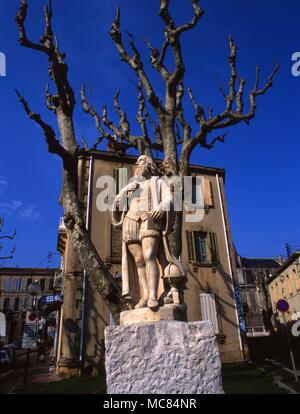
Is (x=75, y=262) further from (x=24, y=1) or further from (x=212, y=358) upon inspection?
(x=212, y=358)

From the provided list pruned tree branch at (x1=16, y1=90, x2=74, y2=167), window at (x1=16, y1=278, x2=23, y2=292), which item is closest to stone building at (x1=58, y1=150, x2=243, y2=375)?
pruned tree branch at (x1=16, y1=90, x2=74, y2=167)

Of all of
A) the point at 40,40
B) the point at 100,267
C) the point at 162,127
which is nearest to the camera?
the point at 100,267

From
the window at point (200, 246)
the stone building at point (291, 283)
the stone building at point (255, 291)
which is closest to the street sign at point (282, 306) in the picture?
the window at point (200, 246)

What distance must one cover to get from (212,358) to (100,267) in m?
4.48

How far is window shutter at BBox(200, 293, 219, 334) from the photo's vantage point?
47.7ft

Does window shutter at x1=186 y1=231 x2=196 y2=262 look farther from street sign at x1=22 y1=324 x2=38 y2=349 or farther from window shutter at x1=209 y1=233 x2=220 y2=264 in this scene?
street sign at x1=22 y1=324 x2=38 y2=349

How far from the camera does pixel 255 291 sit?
167 ft

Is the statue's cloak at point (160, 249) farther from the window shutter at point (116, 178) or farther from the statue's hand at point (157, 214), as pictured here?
the window shutter at point (116, 178)

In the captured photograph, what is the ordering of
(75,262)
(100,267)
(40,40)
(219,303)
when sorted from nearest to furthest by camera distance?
1. (100,267)
2. (40,40)
3. (75,262)
4. (219,303)

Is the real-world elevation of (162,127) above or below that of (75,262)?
above

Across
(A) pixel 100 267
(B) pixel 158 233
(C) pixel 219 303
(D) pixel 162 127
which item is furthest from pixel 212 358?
(C) pixel 219 303

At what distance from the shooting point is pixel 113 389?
3.03 meters

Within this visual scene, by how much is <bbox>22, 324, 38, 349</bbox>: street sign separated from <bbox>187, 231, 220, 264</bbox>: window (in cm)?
852

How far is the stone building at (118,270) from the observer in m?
12.6
